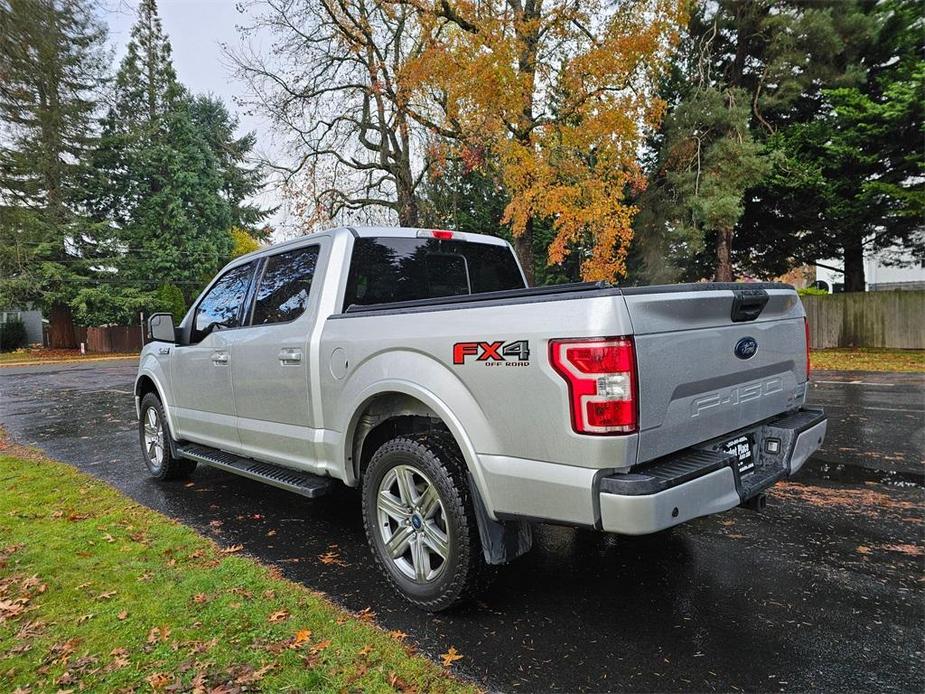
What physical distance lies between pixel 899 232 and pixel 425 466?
20.3 m

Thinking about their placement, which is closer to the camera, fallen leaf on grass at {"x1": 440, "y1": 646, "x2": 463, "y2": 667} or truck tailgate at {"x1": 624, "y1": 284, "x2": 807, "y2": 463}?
truck tailgate at {"x1": 624, "y1": 284, "x2": 807, "y2": 463}

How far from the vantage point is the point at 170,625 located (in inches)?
118

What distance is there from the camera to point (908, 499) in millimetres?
4695

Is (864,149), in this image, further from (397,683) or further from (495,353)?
(397,683)

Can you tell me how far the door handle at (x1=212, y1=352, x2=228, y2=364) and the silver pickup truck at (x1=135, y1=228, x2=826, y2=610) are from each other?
0.21 ft

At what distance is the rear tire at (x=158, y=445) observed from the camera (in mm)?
5738

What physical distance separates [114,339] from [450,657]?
36.6 metres

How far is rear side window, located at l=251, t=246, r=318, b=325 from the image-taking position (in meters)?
4.08

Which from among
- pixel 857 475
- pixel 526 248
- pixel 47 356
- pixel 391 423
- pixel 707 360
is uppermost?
pixel 526 248

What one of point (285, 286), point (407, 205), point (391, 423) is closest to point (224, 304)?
point (285, 286)

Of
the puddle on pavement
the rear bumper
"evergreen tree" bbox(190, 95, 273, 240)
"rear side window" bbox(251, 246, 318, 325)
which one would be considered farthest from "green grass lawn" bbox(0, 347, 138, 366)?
the rear bumper

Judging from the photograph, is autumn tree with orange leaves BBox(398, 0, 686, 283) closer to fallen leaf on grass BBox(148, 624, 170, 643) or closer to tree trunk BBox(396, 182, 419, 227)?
tree trunk BBox(396, 182, 419, 227)

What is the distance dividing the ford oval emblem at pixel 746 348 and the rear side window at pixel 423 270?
2.04 metres

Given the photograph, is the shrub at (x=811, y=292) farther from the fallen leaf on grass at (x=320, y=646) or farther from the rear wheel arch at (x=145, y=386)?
the fallen leaf on grass at (x=320, y=646)
